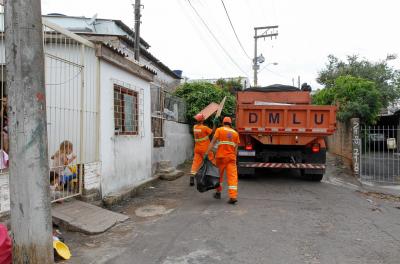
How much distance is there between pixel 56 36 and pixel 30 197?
3173 mm

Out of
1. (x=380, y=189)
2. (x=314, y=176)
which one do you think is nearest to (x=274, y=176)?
(x=314, y=176)

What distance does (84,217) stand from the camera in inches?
227

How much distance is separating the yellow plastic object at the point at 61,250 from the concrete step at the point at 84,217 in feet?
2.69

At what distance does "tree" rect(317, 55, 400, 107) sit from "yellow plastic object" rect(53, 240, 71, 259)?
78.9ft

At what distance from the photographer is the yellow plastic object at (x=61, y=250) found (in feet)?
14.4

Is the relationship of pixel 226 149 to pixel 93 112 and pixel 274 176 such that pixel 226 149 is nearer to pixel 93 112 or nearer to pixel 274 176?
pixel 93 112

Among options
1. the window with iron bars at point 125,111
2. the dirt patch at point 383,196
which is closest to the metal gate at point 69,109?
the window with iron bars at point 125,111

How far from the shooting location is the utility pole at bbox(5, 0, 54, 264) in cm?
366

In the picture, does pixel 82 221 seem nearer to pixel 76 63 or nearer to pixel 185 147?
pixel 76 63

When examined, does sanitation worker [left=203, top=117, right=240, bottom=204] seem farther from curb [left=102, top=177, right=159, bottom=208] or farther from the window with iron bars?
the window with iron bars

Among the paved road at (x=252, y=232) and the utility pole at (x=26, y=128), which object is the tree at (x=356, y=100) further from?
the utility pole at (x=26, y=128)

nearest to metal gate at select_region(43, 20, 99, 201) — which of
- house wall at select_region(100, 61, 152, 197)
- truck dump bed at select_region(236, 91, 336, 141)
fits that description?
house wall at select_region(100, 61, 152, 197)

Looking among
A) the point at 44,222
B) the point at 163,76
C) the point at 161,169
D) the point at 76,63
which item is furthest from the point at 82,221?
the point at 163,76

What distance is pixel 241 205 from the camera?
284 inches
